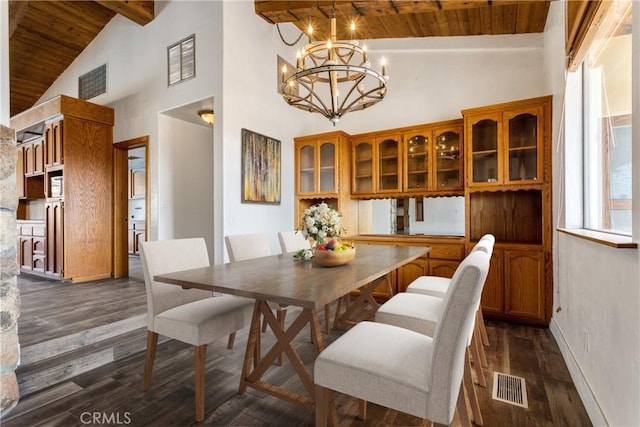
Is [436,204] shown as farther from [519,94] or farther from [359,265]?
[359,265]

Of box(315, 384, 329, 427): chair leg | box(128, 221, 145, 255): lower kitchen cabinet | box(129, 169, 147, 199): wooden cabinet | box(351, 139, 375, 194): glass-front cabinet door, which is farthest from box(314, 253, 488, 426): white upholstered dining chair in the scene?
box(129, 169, 147, 199): wooden cabinet

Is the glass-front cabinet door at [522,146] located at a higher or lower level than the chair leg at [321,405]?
higher

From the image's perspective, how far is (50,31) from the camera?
4.96 m

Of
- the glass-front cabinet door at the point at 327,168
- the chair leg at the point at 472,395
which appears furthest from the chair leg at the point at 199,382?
the glass-front cabinet door at the point at 327,168

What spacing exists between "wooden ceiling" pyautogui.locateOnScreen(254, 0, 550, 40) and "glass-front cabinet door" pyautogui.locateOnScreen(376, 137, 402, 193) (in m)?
1.42

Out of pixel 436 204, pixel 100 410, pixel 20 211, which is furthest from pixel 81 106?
pixel 436 204

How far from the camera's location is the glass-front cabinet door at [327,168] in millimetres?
4180

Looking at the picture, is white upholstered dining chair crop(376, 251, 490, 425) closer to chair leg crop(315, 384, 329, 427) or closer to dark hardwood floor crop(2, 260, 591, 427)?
dark hardwood floor crop(2, 260, 591, 427)

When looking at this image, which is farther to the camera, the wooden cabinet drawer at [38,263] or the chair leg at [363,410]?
the wooden cabinet drawer at [38,263]

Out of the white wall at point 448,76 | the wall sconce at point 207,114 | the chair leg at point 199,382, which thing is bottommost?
the chair leg at point 199,382

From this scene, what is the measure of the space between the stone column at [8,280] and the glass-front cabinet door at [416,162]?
3560 mm

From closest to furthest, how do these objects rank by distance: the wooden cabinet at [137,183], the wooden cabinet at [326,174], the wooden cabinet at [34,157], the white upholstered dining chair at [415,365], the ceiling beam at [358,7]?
the white upholstered dining chair at [415,365], the ceiling beam at [358,7], the wooden cabinet at [326,174], the wooden cabinet at [34,157], the wooden cabinet at [137,183]

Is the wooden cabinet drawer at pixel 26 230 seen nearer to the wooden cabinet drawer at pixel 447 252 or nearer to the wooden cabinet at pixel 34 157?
the wooden cabinet at pixel 34 157

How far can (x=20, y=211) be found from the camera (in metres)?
5.70
